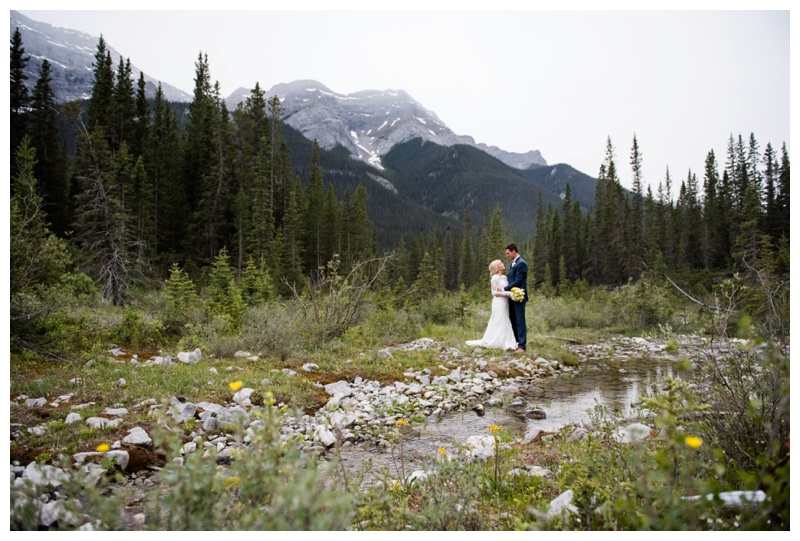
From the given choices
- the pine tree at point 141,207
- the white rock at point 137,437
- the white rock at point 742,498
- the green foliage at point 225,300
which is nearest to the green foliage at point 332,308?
the green foliage at point 225,300

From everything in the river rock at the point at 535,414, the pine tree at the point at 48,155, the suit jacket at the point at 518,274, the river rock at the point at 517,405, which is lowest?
the river rock at the point at 517,405

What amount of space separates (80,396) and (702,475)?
20.6 feet

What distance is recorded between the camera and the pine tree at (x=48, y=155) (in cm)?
3027

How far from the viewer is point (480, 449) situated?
408 cm

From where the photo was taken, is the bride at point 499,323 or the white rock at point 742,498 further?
the bride at point 499,323

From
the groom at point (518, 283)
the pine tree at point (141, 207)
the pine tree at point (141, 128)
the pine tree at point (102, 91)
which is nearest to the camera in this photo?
the groom at point (518, 283)

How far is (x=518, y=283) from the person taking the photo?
10.2 metres

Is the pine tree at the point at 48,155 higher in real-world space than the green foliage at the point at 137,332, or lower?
higher

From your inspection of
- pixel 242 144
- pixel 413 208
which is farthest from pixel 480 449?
pixel 413 208

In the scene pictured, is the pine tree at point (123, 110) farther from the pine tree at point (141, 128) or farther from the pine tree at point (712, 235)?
the pine tree at point (712, 235)

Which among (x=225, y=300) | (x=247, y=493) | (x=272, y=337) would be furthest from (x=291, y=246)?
(x=247, y=493)

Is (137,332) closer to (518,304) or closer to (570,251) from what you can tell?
(518,304)

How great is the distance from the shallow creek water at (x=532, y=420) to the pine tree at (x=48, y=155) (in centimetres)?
3385

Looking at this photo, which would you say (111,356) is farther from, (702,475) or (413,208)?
(413,208)
